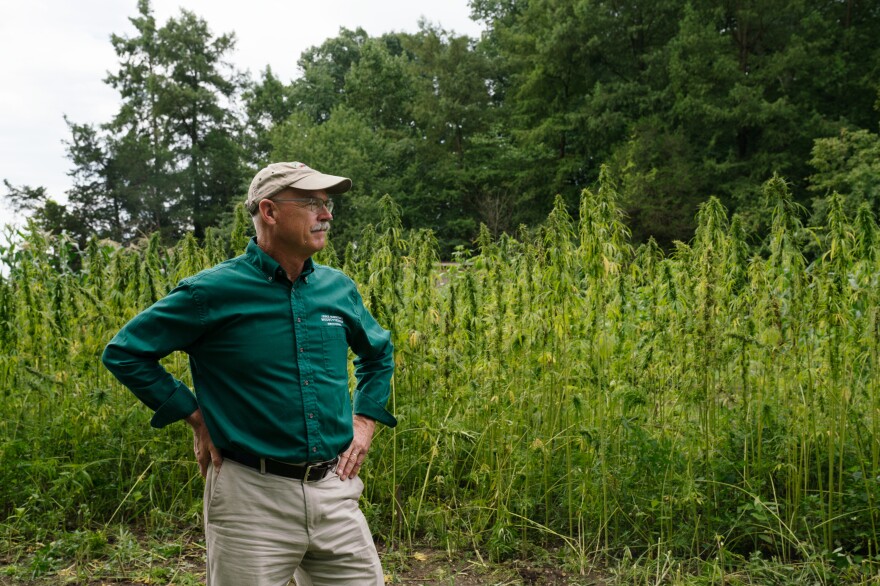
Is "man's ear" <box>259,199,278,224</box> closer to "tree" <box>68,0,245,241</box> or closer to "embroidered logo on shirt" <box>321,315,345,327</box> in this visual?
"embroidered logo on shirt" <box>321,315,345,327</box>

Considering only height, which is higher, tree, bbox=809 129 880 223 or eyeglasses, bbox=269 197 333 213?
tree, bbox=809 129 880 223

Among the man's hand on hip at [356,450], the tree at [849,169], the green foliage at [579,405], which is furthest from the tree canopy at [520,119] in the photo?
the man's hand on hip at [356,450]

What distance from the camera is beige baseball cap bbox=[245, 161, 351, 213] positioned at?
8.06 ft

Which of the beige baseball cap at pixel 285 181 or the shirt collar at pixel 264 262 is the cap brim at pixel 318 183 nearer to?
the beige baseball cap at pixel 285 181

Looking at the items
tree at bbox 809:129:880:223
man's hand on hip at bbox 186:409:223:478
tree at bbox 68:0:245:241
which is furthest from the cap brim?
tree at bbox 68:0:245:241

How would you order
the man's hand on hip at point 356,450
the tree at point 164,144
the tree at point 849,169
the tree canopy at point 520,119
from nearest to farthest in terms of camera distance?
the man's hand on hip at point 356,450 → the tree at point 849,169 → the tree canopy at point 520,119 → the tree at point 164,144

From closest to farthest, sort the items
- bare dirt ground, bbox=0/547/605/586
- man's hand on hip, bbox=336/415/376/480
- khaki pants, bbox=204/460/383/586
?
1. khaki pants, bbox=204/460/383/586
2. man's hand on hip, bbox=336/415/376/480
3. bare dirt ground, bbox=0/547/605/586

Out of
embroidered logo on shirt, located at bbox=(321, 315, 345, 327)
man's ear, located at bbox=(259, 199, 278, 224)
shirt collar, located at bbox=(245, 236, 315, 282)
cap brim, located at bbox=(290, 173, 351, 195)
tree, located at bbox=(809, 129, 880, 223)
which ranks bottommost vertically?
embroidered logo on shirt, located at bbox=(321, 315, 345, 327)

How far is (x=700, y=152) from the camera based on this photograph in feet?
82.1

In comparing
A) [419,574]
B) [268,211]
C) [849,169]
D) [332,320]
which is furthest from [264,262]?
[849,169]

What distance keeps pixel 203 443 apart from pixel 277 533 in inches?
13.7

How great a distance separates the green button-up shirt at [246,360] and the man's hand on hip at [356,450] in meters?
0.07

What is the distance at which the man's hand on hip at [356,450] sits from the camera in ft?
8.41

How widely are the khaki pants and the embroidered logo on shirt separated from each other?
488 mm
